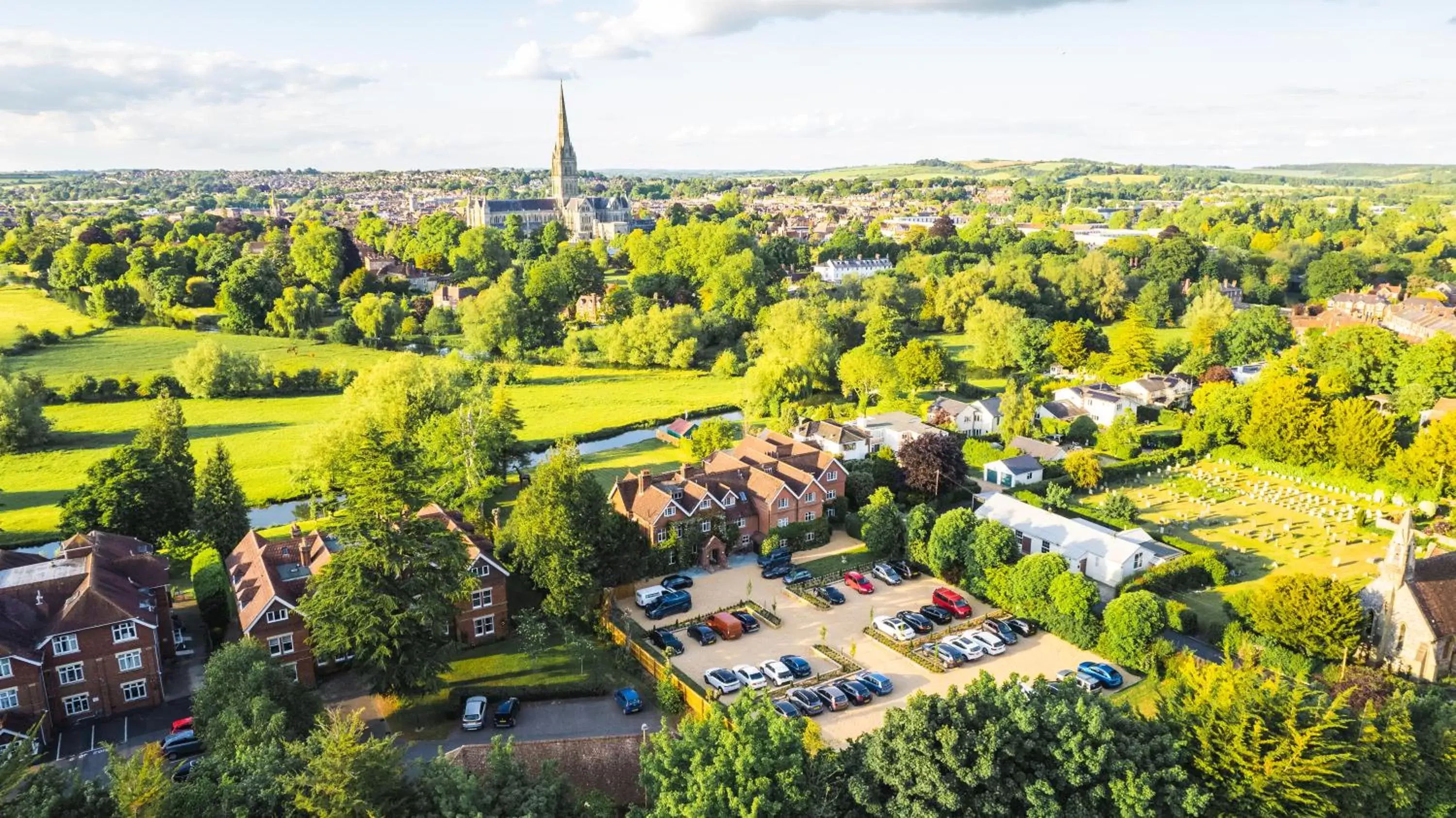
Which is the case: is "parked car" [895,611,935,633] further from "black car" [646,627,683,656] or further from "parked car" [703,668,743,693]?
"black car" [646,627,683,656]

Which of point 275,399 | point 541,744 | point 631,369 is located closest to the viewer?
point 541,744

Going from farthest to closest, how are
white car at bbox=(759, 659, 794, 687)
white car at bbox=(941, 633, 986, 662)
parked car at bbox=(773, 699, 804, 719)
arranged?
white car at bbox=(941, 633, 986, 662), white car at bbox=(759, 659, 794, 687), parked car at bbox=(773, 699, 804, 719)

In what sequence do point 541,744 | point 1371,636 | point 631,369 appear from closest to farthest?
point 541,744 < point 1371,636 < point 631,369

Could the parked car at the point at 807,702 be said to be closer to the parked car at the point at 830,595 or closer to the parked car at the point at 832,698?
the parked car at the point at 832,698

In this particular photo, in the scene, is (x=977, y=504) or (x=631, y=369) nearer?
(x=977, y=504)

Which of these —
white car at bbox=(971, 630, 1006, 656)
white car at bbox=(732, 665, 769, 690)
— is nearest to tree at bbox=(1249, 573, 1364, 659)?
white car at bbox=(971, 630, 1006, 656)

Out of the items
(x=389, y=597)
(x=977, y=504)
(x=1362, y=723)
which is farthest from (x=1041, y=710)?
(x=977, y=504)

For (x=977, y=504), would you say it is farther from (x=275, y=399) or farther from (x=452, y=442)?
(x=275, y=399)
